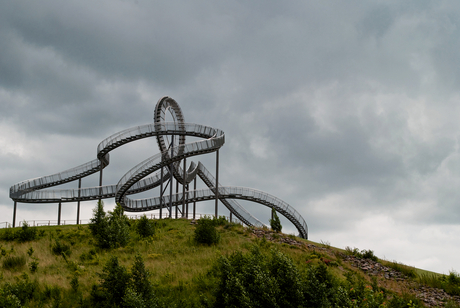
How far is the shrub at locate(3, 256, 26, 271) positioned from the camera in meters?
23.4

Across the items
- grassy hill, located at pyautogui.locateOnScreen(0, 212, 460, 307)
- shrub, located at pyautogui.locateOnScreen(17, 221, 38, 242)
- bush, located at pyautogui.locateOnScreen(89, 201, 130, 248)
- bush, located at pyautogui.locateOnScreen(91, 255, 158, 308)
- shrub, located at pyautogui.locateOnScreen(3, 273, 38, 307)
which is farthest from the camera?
shrub, located at pyautogui.locateOnScreen(17, 221, 38, 242)

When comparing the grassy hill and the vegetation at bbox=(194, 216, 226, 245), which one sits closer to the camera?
the grassy hill

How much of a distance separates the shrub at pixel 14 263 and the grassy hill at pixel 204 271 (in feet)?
0.17

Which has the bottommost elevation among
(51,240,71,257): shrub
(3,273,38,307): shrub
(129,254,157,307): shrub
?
(3,273,38,307): shrub

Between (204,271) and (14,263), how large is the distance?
35.3 ft

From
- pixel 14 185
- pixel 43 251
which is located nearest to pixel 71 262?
pixel 43 251

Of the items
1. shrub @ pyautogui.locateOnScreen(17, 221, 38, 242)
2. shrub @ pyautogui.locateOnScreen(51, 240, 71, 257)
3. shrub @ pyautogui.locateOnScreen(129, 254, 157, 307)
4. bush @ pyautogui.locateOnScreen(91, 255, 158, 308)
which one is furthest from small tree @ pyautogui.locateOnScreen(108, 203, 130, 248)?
shrub @ pyautogui.locateOnScreen(129, 254, 157, 307)

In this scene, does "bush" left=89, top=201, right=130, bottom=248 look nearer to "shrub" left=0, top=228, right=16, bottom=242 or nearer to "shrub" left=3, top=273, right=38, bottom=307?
"shrub" left=0, top=228, right=16, bottom=242

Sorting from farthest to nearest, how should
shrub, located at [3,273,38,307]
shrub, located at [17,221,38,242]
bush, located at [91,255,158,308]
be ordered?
shrub, located at [17,221,38,242] < shrub, located at [3,273,38,307] < bush, located at [91,255,158,308]

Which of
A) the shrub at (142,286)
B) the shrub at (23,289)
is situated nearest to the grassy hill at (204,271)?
the shrub at (23,289)

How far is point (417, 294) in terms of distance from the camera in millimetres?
22812

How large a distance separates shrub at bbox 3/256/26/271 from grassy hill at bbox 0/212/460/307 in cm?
5

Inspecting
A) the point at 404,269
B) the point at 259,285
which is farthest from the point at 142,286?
the point at 404,269

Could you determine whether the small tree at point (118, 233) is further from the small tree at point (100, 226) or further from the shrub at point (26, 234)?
the shrub at point (26, 234)
